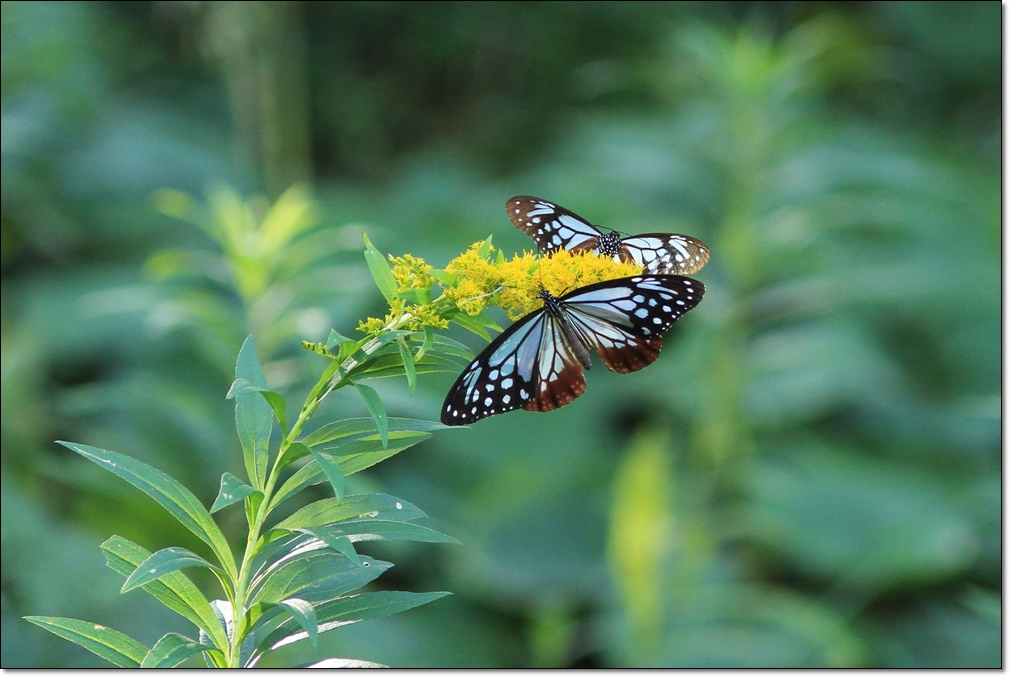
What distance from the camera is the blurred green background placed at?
2.54m

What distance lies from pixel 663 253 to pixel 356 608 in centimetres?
59

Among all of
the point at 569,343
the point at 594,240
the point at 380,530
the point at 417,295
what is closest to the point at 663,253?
the point at 594,240

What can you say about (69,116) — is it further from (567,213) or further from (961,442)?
(961,442)

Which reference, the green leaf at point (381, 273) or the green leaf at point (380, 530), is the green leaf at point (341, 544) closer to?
the green leaf at point (380, 530)

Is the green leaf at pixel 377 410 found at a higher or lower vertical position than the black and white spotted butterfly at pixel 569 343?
lower

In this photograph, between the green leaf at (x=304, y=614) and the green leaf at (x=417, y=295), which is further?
the green leaf at (x=417, y=295)

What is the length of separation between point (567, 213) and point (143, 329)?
2998 millimetres

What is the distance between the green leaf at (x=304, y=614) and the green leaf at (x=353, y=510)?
0.26ft

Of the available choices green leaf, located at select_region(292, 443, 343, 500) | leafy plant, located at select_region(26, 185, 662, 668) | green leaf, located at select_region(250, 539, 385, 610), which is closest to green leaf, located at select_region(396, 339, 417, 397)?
leafy plant, located at select_region(26, 185, 662, 668)

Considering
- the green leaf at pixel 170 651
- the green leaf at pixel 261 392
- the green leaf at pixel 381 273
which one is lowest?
the green leaf at pixel 170 651

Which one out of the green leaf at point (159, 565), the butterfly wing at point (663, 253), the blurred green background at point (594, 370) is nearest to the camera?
the green leaf at point (159, 565)

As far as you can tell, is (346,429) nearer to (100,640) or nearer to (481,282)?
(481,282)

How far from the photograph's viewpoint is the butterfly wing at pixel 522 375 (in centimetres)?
99

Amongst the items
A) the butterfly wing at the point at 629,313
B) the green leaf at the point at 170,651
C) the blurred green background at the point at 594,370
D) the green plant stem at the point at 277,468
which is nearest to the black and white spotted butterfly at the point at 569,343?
the butterfly wing at the point at 629,313
